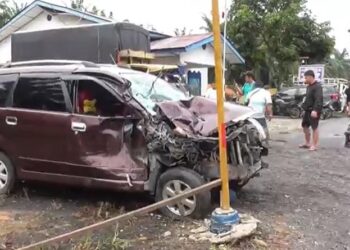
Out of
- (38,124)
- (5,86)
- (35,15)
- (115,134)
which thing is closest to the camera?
(115,134)

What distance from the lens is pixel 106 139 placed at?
20.5 feet

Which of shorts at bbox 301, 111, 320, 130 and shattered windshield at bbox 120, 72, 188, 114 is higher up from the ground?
shattered windshield at bbox 120, 72, 188, 114

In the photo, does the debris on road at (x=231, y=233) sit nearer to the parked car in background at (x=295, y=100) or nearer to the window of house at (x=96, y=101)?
the window of house at (x=96, y=101)

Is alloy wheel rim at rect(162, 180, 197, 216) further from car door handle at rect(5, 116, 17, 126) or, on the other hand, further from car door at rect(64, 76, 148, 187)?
car door handle at rect(5, 116, 17, 126)

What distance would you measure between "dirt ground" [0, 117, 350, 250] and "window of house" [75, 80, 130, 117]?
1.12 meters

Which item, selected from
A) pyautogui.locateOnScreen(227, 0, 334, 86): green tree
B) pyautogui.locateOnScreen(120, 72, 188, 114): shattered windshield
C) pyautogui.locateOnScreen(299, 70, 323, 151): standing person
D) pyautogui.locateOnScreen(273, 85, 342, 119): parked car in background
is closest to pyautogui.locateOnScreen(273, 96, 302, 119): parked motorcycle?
pyautogui.locateOnScreen(273, 85, 342, 119): parked car in background

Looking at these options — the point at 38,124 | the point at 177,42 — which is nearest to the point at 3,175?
the point at 38,124

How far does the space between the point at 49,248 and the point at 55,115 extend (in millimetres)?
2092

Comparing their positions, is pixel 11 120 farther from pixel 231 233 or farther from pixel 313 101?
pixel 313 101

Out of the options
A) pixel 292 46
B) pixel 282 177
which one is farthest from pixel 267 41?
pixel 282 177

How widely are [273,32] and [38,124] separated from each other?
79.8 feet

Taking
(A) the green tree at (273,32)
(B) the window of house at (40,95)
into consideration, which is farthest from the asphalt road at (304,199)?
(A) the green tree at (273,32)

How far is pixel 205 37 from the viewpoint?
1844 cm

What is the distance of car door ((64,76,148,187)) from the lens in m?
6.09
